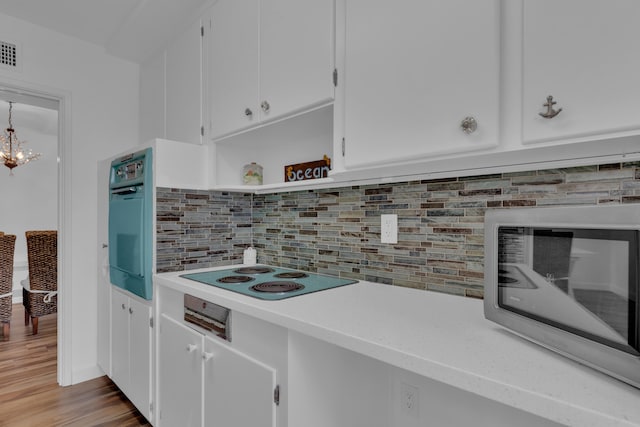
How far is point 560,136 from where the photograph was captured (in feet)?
2.65

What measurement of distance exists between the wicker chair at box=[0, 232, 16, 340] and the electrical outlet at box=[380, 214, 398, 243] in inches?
148

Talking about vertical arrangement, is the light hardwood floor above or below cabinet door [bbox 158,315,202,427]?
below

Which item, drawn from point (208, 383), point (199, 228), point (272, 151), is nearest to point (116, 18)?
point (272, 151)

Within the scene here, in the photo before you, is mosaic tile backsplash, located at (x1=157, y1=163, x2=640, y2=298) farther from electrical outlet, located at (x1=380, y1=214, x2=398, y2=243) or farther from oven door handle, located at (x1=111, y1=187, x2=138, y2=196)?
oven door handle, located at (x1=111, y1=187, x2=138, y2=196)

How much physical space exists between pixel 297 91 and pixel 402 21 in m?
0.50

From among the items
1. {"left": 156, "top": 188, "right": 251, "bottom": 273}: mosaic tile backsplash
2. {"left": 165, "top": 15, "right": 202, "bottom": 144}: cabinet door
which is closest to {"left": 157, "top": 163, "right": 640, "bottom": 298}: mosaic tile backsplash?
{"left": 156, "top": 188, "right": 251, "bottom": 273}: mosaic tile backsplash

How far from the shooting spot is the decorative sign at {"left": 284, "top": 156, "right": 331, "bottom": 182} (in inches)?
69.0

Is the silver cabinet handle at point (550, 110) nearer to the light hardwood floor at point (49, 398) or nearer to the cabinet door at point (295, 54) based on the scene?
the cabinet door at point (295, 54)

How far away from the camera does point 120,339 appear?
2150mm

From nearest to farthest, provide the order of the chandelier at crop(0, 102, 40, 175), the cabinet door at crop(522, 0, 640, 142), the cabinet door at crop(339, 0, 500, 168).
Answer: the cabinet door at crop(522, 0, 640, 142) → the cabinet door at crop(339, 0, 500, 168) → the chandelier at crop(0, 102, 40, 175)

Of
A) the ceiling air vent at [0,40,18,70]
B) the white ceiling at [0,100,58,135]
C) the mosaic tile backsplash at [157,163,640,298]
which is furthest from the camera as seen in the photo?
the white ceiling at [0,100,58,135]

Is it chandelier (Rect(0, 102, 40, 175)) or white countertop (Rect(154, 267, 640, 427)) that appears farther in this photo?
chandelier (Rect(0, 102, 40, 175))

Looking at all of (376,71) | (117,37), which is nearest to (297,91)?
(376,71)

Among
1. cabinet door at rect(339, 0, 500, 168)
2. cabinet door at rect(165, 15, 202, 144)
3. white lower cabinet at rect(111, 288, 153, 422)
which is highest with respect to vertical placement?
cabinet door at rect(165, 15, 202, 144)
